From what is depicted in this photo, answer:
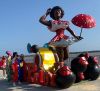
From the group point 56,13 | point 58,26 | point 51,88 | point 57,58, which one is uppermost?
point 56,13

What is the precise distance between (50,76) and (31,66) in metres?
1.22

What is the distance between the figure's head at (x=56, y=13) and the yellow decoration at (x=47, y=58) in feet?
3.16

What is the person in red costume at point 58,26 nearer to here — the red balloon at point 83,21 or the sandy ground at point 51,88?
the red balloon at point 83,21

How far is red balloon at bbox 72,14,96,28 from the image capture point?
31.3 ft

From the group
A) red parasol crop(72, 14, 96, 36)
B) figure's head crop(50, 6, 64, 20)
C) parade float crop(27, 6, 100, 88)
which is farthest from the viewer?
figure's head crop(50, 6, 64, 20)

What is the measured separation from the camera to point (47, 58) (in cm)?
965

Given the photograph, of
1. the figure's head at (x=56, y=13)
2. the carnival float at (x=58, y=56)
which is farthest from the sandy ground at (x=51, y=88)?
the figure's head at (x=56, y=13)

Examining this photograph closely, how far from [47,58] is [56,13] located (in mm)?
1303

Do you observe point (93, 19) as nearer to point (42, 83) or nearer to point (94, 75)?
point (94, 75)

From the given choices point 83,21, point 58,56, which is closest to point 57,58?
point 58,56

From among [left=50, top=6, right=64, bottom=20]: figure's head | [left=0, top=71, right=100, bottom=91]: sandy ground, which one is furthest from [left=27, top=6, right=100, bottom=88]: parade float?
[left=0, top=71, right=100, bottom=91]: sandy ground

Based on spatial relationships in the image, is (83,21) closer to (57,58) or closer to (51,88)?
(57,58)

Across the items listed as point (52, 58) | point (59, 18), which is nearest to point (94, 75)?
point (52, 58)

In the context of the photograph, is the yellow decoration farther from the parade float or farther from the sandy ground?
the sandy ground
